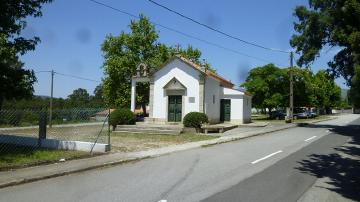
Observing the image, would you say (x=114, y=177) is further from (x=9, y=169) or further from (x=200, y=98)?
(x=200, y=98)

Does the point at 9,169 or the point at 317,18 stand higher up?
the point at 317,18

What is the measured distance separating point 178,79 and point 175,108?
7.86 feet

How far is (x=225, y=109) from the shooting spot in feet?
130

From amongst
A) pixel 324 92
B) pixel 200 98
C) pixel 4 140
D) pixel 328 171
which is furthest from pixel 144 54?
pixel 324 92

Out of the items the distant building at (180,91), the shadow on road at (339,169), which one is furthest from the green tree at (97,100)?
the shadow on road at (339,169)

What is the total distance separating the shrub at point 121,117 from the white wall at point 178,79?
3.09 meters

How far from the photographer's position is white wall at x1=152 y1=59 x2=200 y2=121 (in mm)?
35094

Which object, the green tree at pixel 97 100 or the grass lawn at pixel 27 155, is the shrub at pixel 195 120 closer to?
the grass lawn at pixel 27 155

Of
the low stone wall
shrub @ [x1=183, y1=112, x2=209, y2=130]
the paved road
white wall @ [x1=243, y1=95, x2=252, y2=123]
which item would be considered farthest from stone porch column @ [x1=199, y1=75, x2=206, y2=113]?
the paved road

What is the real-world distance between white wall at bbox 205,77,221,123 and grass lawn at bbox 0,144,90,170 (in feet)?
69.5

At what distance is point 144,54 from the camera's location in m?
49.9

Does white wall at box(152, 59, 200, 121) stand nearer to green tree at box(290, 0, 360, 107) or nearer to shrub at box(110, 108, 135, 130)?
shrub at box(110, 108, 135, 130)

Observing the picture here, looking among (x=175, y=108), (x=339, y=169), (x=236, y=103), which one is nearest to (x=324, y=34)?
(x=236, y=103)

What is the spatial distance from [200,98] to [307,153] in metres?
17.6
